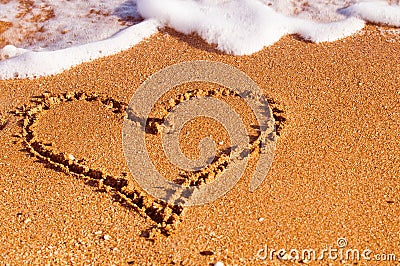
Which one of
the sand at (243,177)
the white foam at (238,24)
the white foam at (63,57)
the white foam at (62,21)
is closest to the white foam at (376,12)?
the white foam at (238,24)

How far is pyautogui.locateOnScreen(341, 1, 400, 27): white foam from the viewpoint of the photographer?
4.82 m

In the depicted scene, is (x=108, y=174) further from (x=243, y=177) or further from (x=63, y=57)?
(x=63, y=57)

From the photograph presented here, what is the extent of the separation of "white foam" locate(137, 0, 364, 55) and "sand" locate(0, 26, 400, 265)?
0.58 ft

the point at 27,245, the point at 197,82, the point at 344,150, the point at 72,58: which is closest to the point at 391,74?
the point at 344,150

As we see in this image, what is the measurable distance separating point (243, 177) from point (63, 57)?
2264mm

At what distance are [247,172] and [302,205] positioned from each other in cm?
46

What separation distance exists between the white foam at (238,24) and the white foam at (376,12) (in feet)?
0.46

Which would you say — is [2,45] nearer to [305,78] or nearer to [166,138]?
[166,138]

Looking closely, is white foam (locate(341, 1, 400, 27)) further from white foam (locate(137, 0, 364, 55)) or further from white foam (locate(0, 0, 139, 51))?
white foam (locate(0, 0, 139, 51))

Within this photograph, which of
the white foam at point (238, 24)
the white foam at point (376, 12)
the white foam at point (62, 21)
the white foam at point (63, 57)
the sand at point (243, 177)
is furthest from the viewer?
the white foam at point (62, 21)

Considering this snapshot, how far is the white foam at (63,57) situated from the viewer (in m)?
4.24

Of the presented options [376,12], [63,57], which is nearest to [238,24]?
[376,12]

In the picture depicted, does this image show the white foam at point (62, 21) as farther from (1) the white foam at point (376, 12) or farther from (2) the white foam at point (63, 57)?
(1) the white foam at point (376, 12)

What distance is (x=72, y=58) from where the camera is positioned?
14.4 feet
